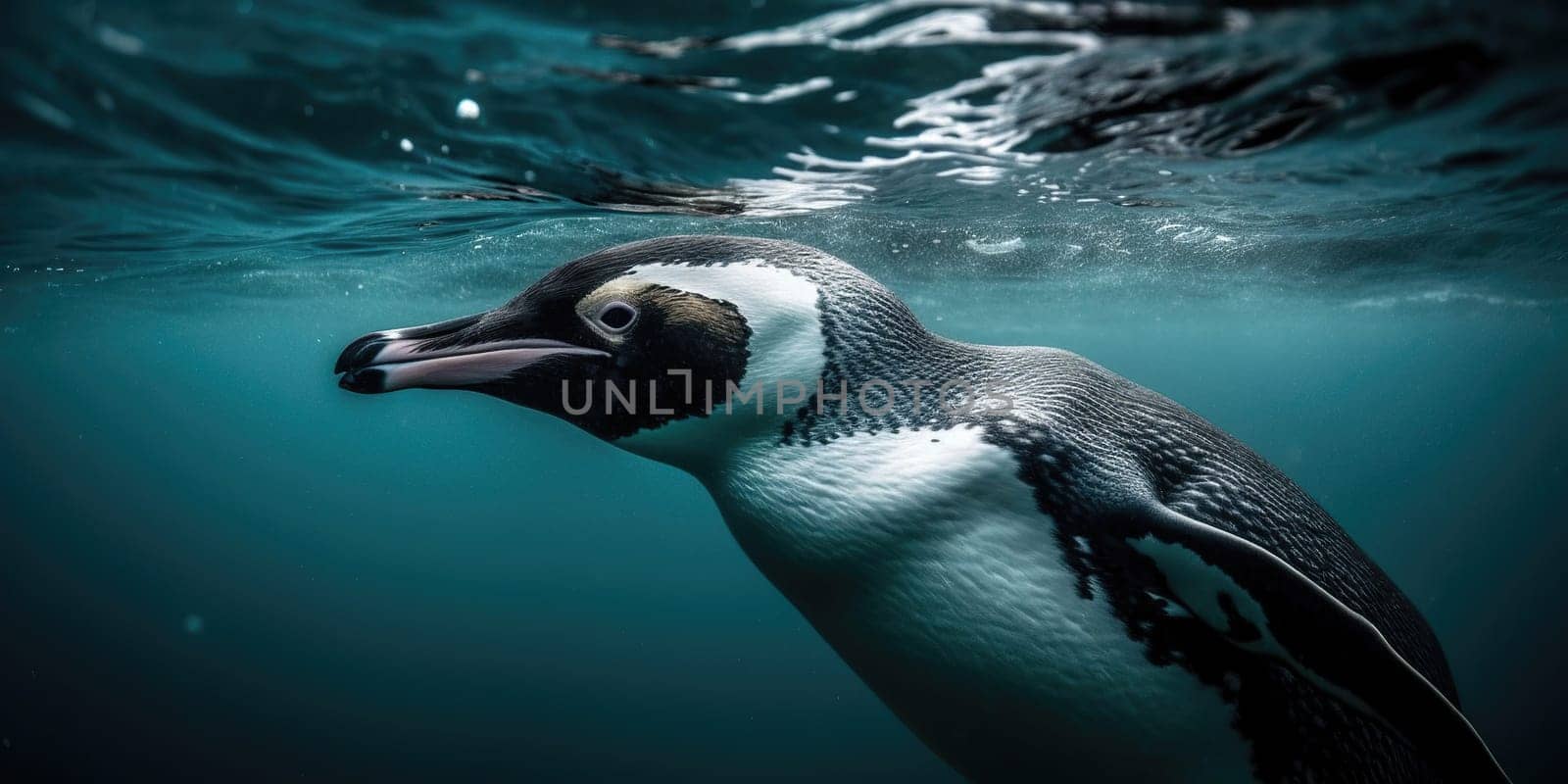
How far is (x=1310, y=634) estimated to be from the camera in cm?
186

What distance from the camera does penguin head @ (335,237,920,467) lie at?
2.39 m

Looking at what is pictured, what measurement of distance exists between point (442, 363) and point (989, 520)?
180 cm

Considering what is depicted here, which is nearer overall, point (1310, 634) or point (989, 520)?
point (1310, 634)

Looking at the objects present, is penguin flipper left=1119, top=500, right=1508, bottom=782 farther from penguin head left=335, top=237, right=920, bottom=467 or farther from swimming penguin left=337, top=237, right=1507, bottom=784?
penguin head left=335, top=237, right=920, bottom=467

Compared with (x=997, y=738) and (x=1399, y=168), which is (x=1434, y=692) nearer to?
(x=997, y=738)

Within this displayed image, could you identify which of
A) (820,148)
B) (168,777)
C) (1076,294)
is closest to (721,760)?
(168,777)

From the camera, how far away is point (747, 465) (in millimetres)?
2414

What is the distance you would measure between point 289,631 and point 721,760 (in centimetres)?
1287
